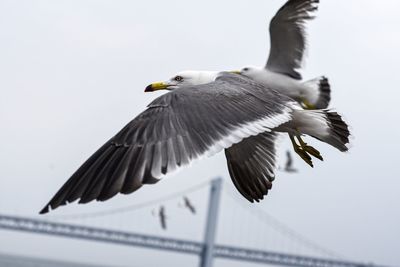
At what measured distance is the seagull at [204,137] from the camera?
1.70m

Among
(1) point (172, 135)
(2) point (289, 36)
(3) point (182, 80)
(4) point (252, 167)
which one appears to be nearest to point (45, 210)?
(1) point (172, 135)

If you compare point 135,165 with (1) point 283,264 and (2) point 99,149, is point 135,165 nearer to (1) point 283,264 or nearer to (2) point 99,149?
(2) point 99,149

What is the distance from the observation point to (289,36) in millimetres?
5262

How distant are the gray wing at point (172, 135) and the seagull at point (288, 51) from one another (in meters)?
2.91

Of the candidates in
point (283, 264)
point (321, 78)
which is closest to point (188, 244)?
point (283, 264)

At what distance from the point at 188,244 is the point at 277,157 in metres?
21.6

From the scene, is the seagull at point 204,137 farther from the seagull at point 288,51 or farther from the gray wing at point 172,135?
the seagull at point 288,51

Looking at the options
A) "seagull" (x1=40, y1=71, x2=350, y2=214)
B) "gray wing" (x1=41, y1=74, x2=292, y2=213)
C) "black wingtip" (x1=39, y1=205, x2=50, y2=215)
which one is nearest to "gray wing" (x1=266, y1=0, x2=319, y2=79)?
"seagull" (x1=40, y1=71, x2=350, y2=214)

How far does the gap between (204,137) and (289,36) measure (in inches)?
137

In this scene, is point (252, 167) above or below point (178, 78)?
below

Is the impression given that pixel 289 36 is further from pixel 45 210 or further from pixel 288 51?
pixel 45 210

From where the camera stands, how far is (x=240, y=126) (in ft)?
6.42

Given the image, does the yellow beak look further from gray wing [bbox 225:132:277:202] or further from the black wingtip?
the black wingtip

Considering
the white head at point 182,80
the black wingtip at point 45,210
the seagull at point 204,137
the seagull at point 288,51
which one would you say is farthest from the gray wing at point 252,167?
the seagull at point 288,51
